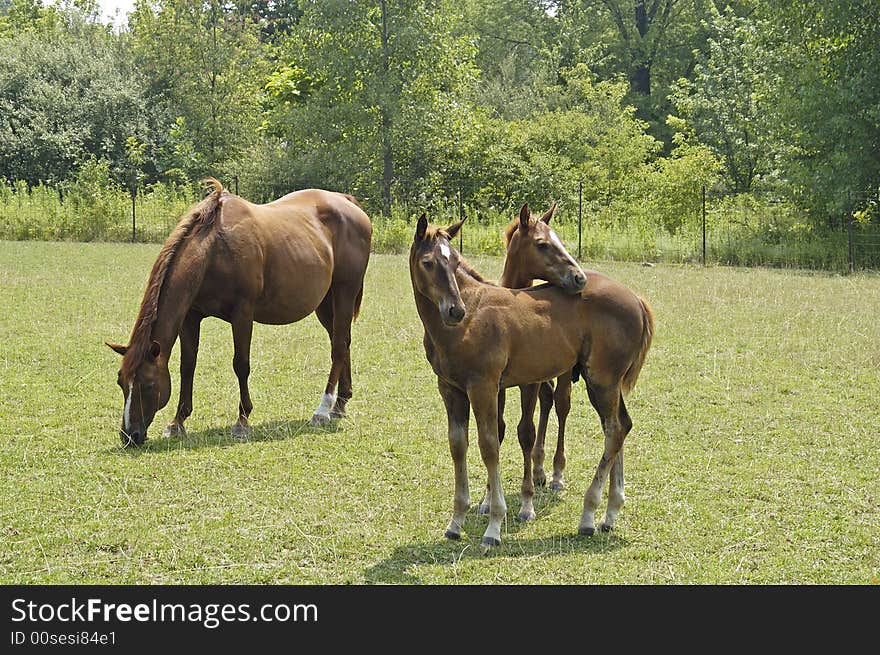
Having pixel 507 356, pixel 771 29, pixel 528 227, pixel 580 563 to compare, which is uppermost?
pixel 771 29

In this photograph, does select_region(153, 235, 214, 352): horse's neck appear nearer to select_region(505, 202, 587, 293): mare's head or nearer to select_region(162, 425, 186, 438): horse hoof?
select_region(162, 425, 186, 438): horse hoof

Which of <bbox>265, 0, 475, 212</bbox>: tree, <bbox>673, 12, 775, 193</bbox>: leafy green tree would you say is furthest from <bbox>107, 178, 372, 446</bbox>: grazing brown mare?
<bbox>673, 12, 775, 193</bbox>: leafy green tree

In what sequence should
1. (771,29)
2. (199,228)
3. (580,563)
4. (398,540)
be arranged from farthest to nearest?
(771,29) → (199,228) → (398,540) → (580,563)

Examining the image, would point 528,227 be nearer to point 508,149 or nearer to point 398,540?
point 398,540

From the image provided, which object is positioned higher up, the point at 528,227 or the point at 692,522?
the point at 528,227

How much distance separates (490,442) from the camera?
214 inches

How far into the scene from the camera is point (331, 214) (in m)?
9.58

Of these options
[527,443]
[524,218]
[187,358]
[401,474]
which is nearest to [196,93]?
[187,358]

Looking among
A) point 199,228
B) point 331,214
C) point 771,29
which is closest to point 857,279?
point 771,29

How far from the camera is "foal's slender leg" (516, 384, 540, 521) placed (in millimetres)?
5957

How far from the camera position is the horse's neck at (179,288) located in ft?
24.8

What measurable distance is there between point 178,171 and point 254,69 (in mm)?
6956

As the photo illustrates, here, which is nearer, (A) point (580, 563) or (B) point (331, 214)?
(A) point (580, 563)

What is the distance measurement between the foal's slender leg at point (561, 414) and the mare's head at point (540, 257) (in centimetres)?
65
